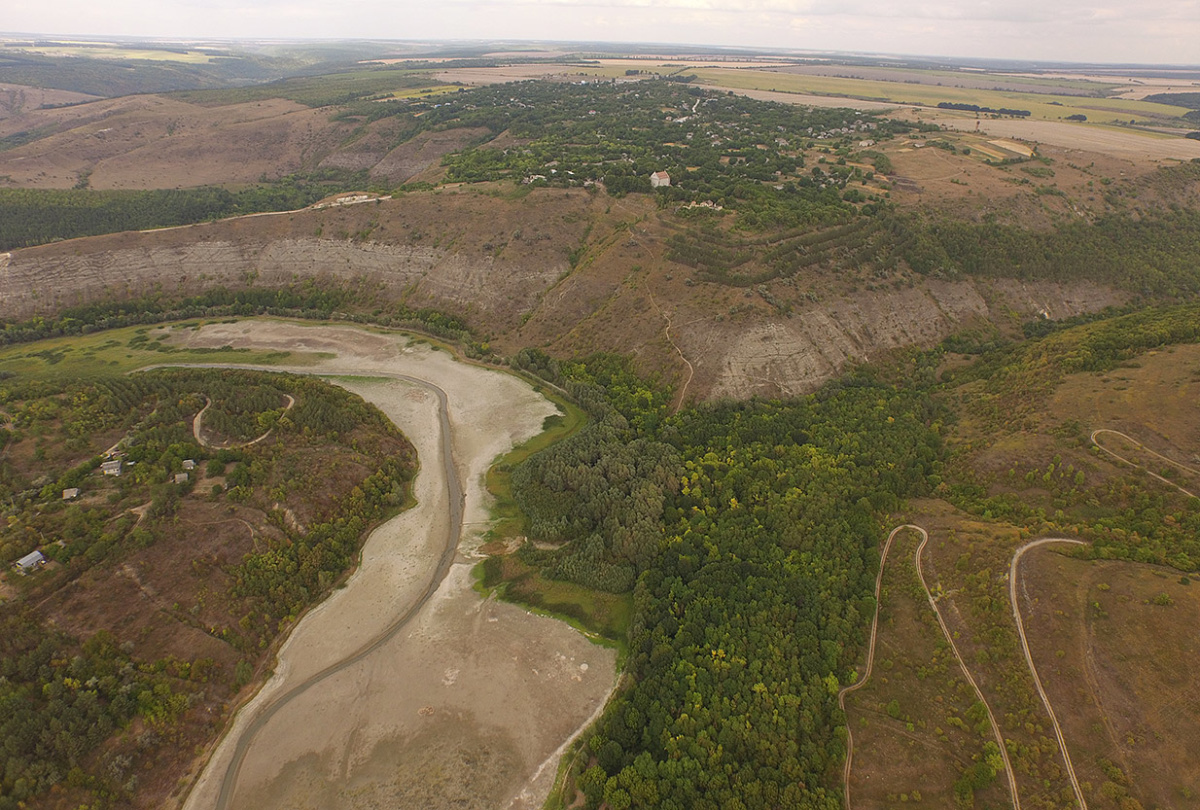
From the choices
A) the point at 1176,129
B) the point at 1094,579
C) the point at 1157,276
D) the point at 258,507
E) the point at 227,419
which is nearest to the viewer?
the point at 1094,579

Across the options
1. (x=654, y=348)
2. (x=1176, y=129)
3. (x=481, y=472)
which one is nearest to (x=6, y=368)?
(x=481, y=472)

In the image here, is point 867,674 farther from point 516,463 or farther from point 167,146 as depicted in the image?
point 167,146

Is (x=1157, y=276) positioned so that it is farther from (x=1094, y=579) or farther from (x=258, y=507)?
(x=258, y=507)

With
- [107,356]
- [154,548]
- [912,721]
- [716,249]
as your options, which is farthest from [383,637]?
[107,356]

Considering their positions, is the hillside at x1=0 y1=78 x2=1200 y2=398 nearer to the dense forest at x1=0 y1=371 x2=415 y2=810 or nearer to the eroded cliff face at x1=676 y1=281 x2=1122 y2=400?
the eroded cliff face at x1=676 y1=281 x2=1122 y2=400

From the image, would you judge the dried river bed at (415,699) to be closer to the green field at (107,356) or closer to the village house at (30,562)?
the village house at (30,562)

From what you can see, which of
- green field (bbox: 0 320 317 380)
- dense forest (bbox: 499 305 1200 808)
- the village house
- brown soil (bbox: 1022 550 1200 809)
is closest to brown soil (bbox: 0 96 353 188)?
green field (bbox: 0 320 317 380)
